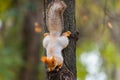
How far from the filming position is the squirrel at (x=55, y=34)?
0.99m

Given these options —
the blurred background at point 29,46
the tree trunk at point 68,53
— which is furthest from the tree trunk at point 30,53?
the tree trunk at point 68,53

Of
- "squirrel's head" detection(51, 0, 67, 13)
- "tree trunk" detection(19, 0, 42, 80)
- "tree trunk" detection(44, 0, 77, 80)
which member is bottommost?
"tree trunk" detection(19, 0, 42, 80)

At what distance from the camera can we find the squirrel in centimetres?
99

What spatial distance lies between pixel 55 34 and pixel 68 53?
6cm

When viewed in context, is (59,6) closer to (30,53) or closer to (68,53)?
(68,53)

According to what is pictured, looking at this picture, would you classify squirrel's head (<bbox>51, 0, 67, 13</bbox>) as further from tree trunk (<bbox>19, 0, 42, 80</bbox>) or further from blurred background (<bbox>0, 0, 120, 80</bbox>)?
tree trunk (<bbox>19, 0, 42, 80</bbox>)

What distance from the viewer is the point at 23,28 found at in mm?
4367

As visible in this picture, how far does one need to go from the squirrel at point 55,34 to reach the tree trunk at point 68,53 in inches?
0.8

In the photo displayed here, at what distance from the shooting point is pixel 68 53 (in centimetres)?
105

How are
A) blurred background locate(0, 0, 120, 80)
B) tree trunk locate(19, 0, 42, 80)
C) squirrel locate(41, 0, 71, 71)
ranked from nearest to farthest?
squirrel locate(41, 0, 71, 71), blurred background locate(0, 0, 120, 80), tree trunk locate(19, 0, 42, 80)

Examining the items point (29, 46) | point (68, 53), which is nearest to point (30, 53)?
point (29, 46)

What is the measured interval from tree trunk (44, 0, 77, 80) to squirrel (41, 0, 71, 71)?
0.07ft

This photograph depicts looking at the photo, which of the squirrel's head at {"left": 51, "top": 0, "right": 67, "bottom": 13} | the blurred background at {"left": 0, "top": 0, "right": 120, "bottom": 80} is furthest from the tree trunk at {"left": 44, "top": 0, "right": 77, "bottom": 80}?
the blurred background at {"left": 0, "top": 0, "right": 120, "bottom": 80}

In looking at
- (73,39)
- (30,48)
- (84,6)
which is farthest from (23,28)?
(73,39)
